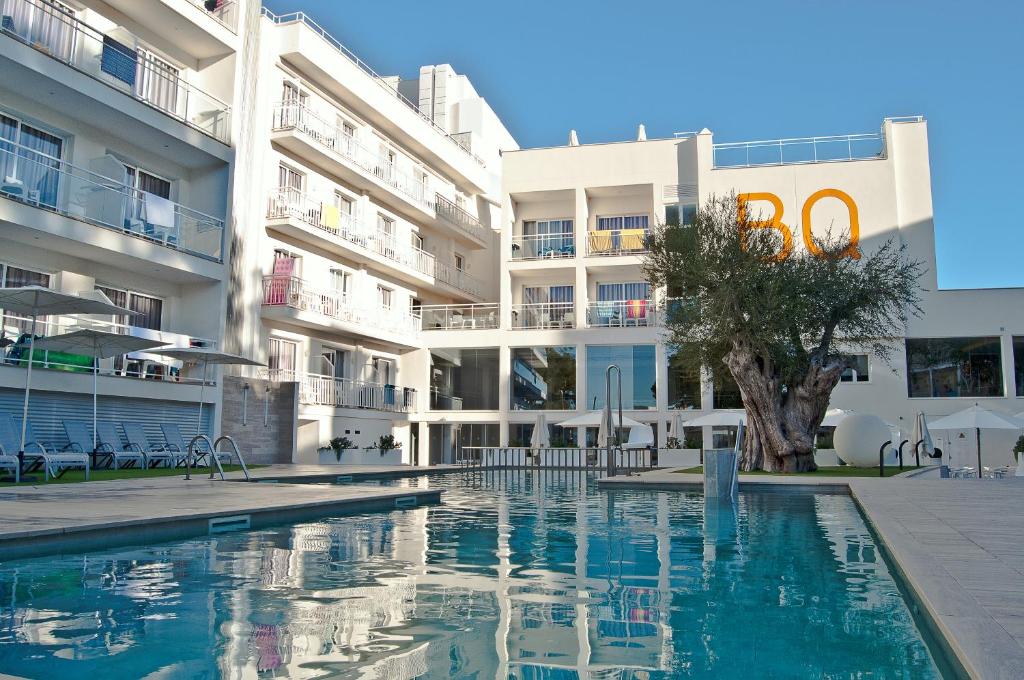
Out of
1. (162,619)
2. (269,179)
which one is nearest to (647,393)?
(269,179)

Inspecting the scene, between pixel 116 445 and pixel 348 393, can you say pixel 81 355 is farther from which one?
pixel 348 393

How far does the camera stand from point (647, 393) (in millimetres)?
30328

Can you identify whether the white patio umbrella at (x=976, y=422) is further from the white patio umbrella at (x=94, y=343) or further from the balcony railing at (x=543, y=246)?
the white patio umbrella at (x=94, y=343)

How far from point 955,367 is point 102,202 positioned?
27292 millimetres

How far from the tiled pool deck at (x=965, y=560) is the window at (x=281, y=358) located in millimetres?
17574

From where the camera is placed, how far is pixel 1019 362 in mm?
28578

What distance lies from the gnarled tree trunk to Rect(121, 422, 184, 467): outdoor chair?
500 inches

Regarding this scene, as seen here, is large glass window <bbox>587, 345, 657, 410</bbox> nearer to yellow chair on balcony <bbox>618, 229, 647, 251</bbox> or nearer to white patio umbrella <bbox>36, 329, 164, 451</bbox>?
yellow chair on balcony <bbox>618, 229, 647, 251</bbox>

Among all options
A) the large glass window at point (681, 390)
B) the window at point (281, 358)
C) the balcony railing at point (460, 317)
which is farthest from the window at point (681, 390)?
the window at point (281, 358)

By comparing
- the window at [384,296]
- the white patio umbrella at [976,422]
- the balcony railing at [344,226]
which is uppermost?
the balcony railing at [344,226]

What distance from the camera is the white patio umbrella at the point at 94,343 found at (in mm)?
13680

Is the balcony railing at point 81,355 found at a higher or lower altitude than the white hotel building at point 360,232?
lower

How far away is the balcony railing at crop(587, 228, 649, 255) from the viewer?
31.7 m

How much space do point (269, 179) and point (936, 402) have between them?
Result: 2368 centimetres
